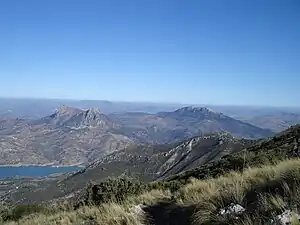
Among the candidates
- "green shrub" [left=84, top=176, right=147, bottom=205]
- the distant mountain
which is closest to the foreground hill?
"green shrub" [left=84, top=176, right=147, bottom=205]

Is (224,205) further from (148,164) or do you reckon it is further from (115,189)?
(148,164)

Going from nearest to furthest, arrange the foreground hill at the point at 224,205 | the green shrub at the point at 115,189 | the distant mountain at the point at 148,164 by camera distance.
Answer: the foreground hill at the point at 224,205
the green shrub at the point at 115,189
the distant mountain at the point at 148,164

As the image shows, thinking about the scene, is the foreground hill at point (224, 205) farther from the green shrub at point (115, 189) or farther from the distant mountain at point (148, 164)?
the distant mountain at point (148, 164)

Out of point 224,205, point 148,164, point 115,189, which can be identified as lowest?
point 148,164

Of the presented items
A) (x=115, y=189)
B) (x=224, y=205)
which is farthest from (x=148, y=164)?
(x=224, y=205)

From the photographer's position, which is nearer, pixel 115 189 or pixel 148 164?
pixel 115 189

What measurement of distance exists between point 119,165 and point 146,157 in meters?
16.9

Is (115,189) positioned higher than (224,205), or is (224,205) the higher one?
(224,205)


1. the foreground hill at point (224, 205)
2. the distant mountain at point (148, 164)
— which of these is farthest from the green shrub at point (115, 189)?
the distant mountain at point (148, 164)

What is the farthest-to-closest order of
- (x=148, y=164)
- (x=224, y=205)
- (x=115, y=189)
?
(x=148, y=164)
(x=115, y=189)
(x=224, y=205)

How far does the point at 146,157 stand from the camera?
194 meters

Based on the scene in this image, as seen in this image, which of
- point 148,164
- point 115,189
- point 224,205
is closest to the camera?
point 224,205

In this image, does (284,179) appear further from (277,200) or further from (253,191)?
(277,200)

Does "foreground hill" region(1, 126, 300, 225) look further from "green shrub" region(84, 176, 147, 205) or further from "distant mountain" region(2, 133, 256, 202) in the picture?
"distant mountain" region(2, 133, 256, 202)
